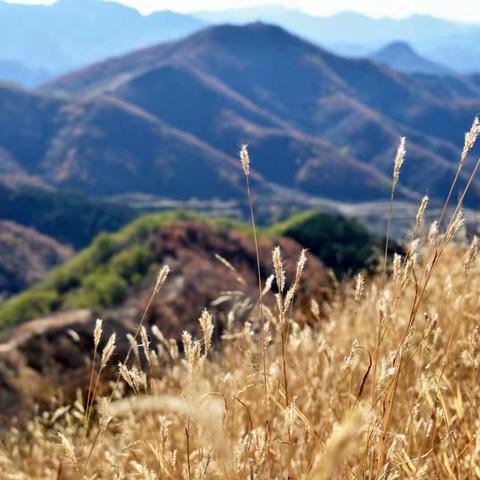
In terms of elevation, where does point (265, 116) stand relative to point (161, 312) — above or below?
below

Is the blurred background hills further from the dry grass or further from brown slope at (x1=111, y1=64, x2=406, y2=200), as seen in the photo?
the dry grass

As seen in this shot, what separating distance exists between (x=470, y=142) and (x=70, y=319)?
5.17 metres

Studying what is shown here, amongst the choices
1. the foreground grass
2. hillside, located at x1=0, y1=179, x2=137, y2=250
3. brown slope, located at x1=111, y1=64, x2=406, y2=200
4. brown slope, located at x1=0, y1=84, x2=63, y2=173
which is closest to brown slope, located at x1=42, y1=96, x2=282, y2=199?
brown slope, located at x1=0, y1=84, x2=63, y2=173

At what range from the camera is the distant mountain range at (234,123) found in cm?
10850

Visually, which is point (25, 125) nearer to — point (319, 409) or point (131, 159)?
point (131, 159)

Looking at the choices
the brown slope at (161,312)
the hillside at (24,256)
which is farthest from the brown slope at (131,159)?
the brown slope at (161,312)

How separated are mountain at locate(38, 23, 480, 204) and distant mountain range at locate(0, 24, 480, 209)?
0.92ft

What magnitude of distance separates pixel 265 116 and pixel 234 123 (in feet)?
34.6

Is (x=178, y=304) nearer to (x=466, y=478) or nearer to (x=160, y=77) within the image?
(x=466, y=478)

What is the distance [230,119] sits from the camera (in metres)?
134

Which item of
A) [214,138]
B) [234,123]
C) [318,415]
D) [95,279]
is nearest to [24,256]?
[95,279]

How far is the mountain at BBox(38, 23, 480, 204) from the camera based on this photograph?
361 feet

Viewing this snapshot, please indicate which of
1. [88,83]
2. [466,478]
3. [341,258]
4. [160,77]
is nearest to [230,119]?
[160,77]

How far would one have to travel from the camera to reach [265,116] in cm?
14012
